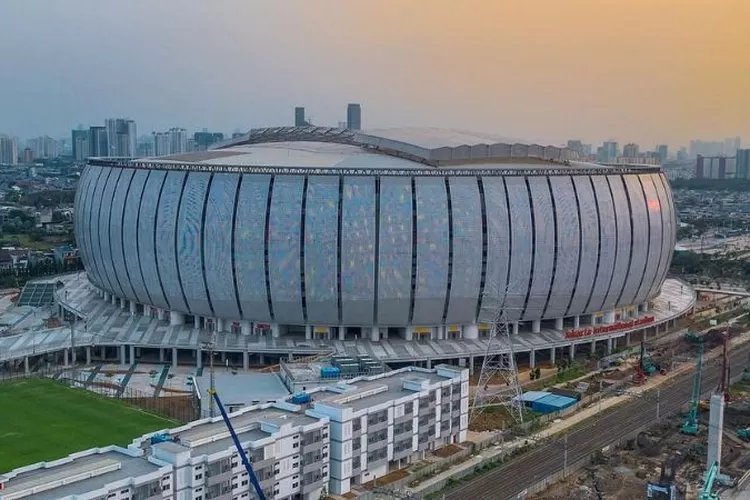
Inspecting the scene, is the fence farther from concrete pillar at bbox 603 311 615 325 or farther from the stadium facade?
concrete pillar at bbox 603 311 615 325

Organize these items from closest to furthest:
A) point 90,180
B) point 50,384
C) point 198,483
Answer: point 198,483, point 50,384, point 90,180

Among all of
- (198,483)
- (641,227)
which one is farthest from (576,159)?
(198,483)

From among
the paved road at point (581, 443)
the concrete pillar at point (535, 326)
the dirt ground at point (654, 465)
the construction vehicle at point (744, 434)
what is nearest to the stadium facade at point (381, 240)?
the concrete pillar at point (535, 326)

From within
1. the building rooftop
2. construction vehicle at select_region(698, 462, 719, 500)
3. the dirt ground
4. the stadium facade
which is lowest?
the dirt ground

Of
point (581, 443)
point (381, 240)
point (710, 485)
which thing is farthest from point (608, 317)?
point (710, 485)

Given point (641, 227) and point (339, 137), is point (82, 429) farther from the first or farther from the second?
point (641, 227)

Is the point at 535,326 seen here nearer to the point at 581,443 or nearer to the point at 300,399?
the point at 581,443

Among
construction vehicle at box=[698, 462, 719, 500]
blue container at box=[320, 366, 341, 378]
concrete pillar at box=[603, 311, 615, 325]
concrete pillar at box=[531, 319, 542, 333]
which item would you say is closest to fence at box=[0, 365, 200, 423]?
blue container at box=[320, 366, 341, 378]
